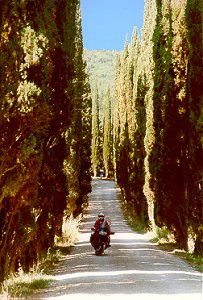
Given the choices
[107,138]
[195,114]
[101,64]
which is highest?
[101,64]

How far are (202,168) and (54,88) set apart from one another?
5269mm

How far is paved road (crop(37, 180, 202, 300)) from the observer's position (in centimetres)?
959

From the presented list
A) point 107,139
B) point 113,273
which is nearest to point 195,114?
point 113,273

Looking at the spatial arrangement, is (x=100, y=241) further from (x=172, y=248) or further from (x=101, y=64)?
(x=101, y=64)

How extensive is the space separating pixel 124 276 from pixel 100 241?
6278 millimetres

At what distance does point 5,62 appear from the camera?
30.7ft

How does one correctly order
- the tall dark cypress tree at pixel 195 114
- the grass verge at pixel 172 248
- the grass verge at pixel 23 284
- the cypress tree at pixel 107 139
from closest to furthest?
the grass verge at pixel 23 284, the grass verge at pixel 172 248, the tall dark cypress tree at pixel 195 114, the cypress tree at pixel 107 139

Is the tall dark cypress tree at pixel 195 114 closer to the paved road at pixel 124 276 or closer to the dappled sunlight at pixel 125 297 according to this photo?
the paved road at pixel 124 276

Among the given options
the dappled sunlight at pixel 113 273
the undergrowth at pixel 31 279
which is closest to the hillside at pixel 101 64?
the undergrowth at pixel 31 279

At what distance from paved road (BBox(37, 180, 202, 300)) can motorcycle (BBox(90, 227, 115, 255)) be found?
32cm

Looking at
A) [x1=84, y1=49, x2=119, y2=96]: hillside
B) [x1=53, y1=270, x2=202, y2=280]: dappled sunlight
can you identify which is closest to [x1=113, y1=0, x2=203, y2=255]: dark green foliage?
[x1=53, y1=270, x2=202, y2=280]: dappled sunlight

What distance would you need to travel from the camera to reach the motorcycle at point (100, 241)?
59.9 feet

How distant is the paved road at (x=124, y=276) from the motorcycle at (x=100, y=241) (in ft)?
1.05

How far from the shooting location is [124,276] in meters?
12.3
